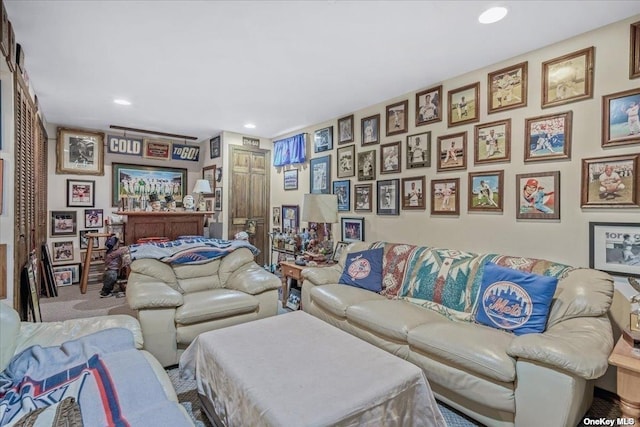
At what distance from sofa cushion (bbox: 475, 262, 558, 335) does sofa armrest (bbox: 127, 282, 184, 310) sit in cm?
233

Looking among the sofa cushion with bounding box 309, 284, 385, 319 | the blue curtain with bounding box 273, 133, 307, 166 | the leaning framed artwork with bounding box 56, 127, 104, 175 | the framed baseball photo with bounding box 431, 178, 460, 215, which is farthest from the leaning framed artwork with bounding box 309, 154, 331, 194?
the leaning framed artwork with bounding box 56, 127, 104, 175

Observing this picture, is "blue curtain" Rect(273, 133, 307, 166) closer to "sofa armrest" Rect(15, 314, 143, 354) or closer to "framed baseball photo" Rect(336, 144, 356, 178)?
"framed baseball photo" Rect(336, 144, 356, 178)

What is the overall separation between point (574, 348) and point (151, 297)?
2.72 metres

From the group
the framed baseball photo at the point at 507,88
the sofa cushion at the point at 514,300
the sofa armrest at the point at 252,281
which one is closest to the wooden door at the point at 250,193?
the sofa armrest at the point at 252,281

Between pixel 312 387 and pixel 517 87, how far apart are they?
272cm

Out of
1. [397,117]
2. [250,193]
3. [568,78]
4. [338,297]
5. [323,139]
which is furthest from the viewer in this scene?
[250,193]

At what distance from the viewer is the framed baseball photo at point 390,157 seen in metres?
3.54

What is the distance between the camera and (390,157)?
3613mm

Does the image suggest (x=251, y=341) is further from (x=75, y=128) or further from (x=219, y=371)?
(x=75, y=128)

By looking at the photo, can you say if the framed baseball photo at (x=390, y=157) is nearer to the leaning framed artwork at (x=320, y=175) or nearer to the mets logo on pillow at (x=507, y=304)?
the leaning framed artwork at (x=320, y=175)

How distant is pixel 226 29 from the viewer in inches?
86.9

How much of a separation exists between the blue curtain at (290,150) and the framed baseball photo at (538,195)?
2991 millimetres

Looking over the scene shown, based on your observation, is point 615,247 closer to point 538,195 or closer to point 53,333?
point 538,195

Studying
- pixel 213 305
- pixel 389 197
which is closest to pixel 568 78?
pixel 389 197
